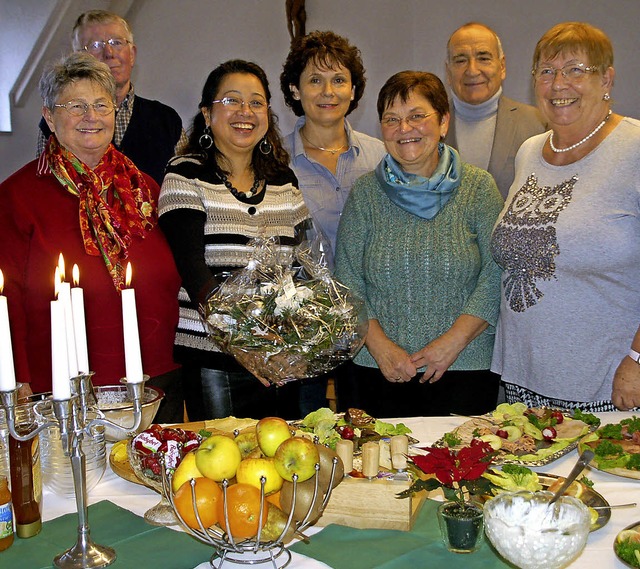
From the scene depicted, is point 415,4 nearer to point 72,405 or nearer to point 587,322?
point 587,322

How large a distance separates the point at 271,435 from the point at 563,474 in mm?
738

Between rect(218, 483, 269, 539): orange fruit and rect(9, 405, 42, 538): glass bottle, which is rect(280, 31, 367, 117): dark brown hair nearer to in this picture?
rect(9, 405, 42, 538): glass bottle

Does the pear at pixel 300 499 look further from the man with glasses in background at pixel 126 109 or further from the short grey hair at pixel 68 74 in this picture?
the man with glasses in background at pixel 126 109

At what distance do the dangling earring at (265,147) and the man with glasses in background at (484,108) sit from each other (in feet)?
3.27

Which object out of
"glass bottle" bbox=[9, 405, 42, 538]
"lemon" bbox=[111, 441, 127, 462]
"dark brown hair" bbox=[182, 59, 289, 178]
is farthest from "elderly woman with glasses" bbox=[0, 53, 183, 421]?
"glass bottle" bbox=[9, 405, 42, 538]

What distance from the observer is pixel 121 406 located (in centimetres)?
173

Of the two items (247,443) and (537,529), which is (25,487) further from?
(537,529)

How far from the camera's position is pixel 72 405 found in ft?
4.33

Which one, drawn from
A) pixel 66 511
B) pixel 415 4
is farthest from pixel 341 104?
pixel 415 4

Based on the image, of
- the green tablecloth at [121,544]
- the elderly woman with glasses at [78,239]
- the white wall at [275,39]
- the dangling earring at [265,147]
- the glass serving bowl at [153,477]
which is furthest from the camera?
the white wall at [275,39]

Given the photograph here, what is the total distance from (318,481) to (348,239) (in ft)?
5.04

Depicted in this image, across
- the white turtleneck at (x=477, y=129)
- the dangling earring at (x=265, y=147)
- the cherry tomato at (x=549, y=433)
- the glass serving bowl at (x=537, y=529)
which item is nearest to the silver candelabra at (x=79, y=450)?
the glass serving bowl at (x=537, y=529)

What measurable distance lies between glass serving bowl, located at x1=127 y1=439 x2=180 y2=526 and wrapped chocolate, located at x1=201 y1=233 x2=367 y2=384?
13.5 inches

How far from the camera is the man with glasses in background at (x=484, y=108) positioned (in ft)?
10.4
